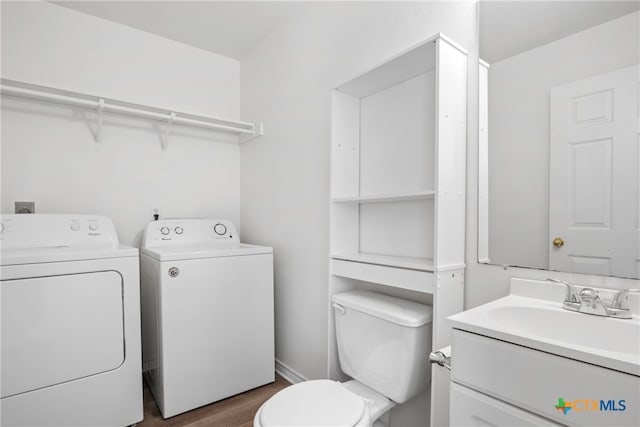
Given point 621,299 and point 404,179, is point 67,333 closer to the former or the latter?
point 404,179

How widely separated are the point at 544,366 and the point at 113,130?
263 cm

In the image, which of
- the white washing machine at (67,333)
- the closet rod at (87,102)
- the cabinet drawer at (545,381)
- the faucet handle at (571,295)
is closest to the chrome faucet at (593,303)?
the faucet handle at (571,295)

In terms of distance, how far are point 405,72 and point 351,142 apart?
408 mm

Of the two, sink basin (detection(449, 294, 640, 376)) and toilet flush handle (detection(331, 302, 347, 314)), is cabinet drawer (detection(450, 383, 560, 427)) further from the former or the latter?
toilet flush handle (detection(331, 302, 347, 314))

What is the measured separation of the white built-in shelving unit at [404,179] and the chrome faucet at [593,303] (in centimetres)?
34

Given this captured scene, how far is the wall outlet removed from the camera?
1.91 m

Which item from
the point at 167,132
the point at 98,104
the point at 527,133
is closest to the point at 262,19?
the point at 167,132

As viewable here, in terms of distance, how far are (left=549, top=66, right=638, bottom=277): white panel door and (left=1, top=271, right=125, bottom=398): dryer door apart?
6.25 feet

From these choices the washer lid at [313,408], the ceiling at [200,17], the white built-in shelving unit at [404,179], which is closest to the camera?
the washer lid at [313,408]

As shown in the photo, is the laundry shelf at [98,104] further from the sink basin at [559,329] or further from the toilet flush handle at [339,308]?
the sink basin at [559,329]

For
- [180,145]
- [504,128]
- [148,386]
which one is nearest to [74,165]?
[180,145]

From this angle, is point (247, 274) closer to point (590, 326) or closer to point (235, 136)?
point (235, 136)

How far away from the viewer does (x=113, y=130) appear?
7.33ft

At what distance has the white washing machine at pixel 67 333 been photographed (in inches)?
53.9
